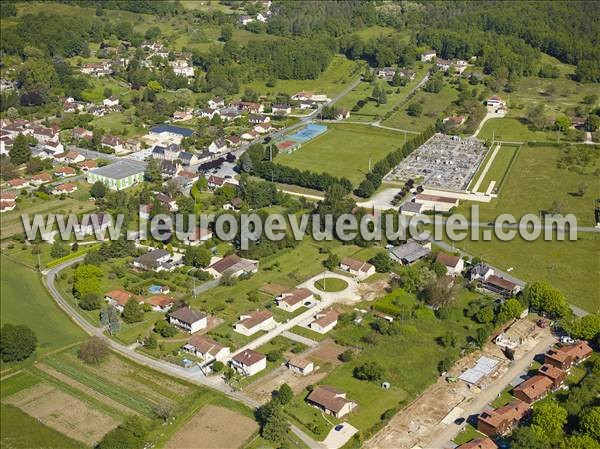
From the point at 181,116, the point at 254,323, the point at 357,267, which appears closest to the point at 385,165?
the point at 357,267

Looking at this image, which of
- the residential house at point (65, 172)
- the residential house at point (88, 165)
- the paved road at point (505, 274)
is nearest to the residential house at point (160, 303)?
the paved road at point (505, 274)

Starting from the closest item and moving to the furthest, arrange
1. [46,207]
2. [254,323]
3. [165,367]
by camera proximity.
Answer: [165,367]
[254,323]
[46,207]

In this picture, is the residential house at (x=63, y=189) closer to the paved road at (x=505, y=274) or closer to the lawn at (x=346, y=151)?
the lawn at (x=346, y=151)

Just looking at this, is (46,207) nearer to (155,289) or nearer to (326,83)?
(155,289)

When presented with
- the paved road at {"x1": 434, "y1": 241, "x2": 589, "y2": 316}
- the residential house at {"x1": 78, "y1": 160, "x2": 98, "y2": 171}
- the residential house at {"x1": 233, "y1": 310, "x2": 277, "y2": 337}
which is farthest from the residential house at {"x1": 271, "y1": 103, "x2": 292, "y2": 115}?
the residential house at {"x1": 233, "y1": 310, "x2": 277, "y2": 337}

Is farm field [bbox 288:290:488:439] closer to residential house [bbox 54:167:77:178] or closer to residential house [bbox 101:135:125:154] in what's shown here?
residential house [bbox 54:167:77:178]

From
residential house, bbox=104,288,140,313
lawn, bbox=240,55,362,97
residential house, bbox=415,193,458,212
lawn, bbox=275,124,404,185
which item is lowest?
lawn, bbox=275,124,404,185
